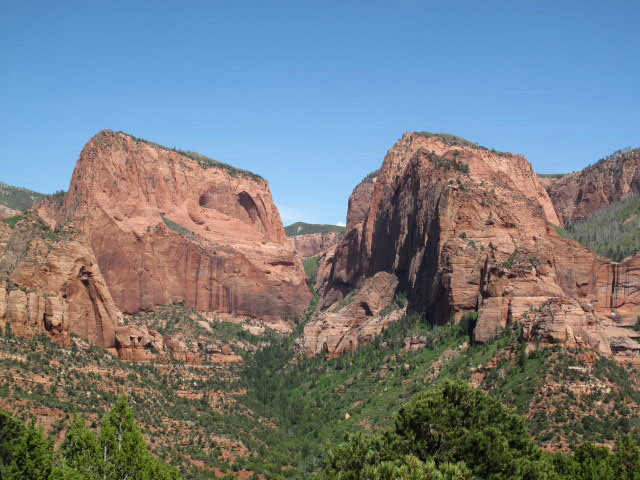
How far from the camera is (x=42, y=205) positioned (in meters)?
161

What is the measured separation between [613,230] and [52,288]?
11326 cm

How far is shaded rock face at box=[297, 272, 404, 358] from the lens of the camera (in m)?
136

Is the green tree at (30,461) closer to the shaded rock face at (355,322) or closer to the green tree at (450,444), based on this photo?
the green tree at (450,444)

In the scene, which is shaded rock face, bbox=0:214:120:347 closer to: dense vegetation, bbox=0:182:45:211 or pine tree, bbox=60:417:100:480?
pine tree, bbox=60:417:100:480

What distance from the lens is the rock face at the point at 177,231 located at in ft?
464

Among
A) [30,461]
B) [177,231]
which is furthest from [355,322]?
[30,461]

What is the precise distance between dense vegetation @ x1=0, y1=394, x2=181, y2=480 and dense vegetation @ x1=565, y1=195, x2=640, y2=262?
98.9 metres

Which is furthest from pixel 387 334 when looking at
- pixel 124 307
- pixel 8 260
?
pixel 8 260

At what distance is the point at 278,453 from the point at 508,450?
46898mm

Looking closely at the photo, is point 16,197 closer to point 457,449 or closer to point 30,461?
point 30,461

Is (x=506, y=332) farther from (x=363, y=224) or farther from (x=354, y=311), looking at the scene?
(x=363, y=224)

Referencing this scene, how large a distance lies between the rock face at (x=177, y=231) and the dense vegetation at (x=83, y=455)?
80.7 meters

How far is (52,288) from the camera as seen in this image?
94.2 metres

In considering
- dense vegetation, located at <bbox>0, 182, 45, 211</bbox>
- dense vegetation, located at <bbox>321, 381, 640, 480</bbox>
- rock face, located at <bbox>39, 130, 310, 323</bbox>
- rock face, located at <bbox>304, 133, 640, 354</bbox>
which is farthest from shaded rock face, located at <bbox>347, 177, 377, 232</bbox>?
dense vegetation, located at <bbox>321, 381, 640, 480</bbox>
